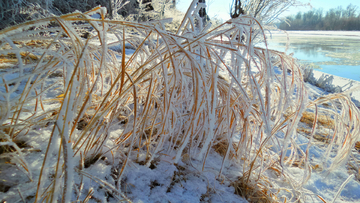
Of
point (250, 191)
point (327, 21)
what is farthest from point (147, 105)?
point (327, 21)

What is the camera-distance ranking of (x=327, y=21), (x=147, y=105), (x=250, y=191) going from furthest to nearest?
(x=327, y=21) → (x=250, y=191) → (x=147, y=105)

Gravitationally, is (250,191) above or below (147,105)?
below

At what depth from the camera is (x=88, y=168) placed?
55 centimetres

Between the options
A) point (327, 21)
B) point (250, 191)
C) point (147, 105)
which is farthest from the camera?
point (327, 21)

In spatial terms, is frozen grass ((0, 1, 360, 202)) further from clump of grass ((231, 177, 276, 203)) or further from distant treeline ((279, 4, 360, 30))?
distant treeline ((279, 4, 360, 30))

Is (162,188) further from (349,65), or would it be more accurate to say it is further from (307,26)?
(307,26)

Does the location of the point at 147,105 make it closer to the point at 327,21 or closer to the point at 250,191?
the point at 250,191

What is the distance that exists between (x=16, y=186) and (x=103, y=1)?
322 inches

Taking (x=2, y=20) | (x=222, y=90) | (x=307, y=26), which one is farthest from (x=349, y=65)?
(x=307, y=26)

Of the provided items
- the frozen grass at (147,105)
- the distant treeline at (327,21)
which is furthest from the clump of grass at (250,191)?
the distant treeline at (327,21)

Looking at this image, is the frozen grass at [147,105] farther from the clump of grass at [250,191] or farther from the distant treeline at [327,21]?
the distant treeline at [327,21]

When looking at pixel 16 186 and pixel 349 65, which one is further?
pixel 349 65

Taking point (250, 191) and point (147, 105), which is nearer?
point (147, 105)

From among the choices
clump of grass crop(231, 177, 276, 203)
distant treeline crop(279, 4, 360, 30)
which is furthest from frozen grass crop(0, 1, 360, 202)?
distant treeline crop(279, 4, 360, 30)
